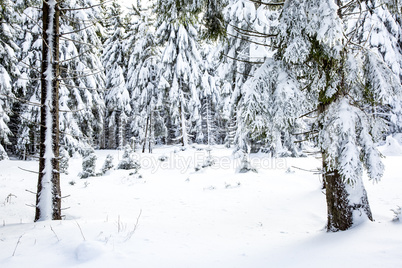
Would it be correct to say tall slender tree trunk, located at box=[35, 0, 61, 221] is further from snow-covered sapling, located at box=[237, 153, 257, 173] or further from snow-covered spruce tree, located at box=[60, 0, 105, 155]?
snow-covered spruce tree, located at box=[60, 0, 105, 155]

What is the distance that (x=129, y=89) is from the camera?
23828 mm

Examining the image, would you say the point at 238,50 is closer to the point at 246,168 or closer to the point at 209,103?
the point at 246,168

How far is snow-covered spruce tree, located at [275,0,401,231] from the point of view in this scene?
11.2ft

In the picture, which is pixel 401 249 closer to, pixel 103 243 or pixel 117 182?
pixel 103 243

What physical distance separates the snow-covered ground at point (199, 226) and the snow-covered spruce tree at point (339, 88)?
62 cm

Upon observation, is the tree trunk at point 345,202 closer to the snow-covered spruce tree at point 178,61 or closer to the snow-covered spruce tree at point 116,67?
the snow-covered spruce tree at point 178,61

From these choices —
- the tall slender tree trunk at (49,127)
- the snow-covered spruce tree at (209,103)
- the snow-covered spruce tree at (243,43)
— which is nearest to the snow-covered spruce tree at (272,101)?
the tall slender tree trunk at (49,127)

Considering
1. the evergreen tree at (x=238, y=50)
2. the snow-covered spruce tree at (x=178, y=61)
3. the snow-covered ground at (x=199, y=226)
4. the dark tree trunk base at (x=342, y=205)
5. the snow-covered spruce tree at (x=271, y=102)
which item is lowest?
the snow-covered ground at (x=199, y=226)

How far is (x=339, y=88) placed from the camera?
12.6ft

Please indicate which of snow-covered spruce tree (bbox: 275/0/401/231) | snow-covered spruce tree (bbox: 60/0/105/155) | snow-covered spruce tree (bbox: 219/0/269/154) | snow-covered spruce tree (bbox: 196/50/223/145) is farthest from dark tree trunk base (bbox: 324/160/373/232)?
snow-covered spruce tree (bbox: 196/50/223/145)

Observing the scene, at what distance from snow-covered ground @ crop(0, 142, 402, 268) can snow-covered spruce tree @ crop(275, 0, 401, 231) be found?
0.62 metres

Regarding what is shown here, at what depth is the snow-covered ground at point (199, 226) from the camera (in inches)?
122

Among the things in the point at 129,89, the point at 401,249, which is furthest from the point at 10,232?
the point at 129,89

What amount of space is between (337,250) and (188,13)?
17.2 feet
